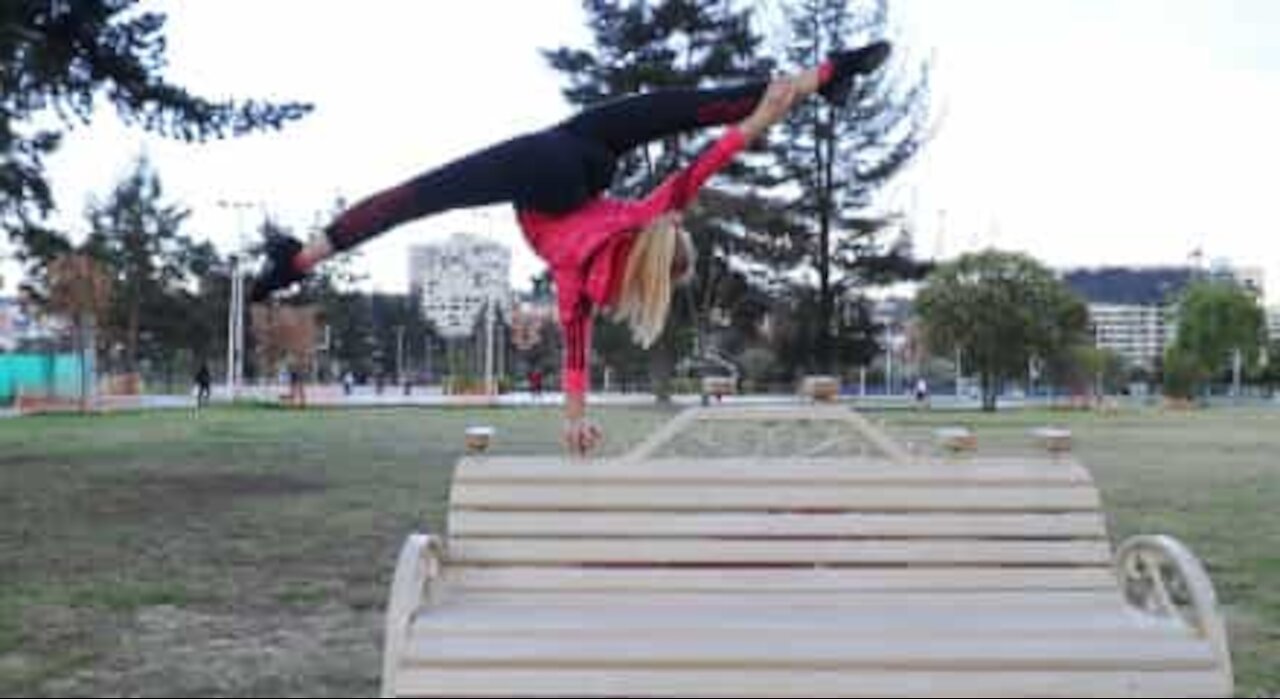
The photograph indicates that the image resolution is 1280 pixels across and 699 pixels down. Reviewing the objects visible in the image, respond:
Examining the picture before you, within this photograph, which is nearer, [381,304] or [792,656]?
[792,656]

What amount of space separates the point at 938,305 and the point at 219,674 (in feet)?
131

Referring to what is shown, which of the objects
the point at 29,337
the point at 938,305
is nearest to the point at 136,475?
the point at 938,305

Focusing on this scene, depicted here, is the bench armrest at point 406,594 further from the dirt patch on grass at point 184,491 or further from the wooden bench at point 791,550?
the dirt patch on grass at point 184,491

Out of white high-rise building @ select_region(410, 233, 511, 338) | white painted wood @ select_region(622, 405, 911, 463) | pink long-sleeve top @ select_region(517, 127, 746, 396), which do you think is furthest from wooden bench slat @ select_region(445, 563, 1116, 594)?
white high-rise building @ select_region(410, 233, 511, 338)

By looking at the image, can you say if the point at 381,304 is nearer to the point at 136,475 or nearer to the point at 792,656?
the point at 136,475

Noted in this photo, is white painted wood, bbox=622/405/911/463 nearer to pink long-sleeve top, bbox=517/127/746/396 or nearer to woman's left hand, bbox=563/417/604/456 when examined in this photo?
woman's left hand, bbox=563/417/604/456

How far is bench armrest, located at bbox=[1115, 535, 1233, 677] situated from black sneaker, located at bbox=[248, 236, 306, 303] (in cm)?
318

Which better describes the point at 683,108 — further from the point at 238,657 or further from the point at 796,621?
the point at 238,657

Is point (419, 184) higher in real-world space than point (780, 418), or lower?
higher

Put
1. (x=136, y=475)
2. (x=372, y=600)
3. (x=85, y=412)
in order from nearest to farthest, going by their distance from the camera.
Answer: (x=372, y=600)
(x=136, y=475)
(x=85, y=412)

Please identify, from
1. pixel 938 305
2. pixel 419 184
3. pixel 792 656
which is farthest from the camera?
pixel 938 305

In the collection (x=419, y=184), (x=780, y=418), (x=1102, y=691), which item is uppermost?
(x=419, y=184)

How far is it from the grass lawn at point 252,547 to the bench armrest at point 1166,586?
1.13 metres

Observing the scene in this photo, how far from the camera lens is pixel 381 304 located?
316ft
